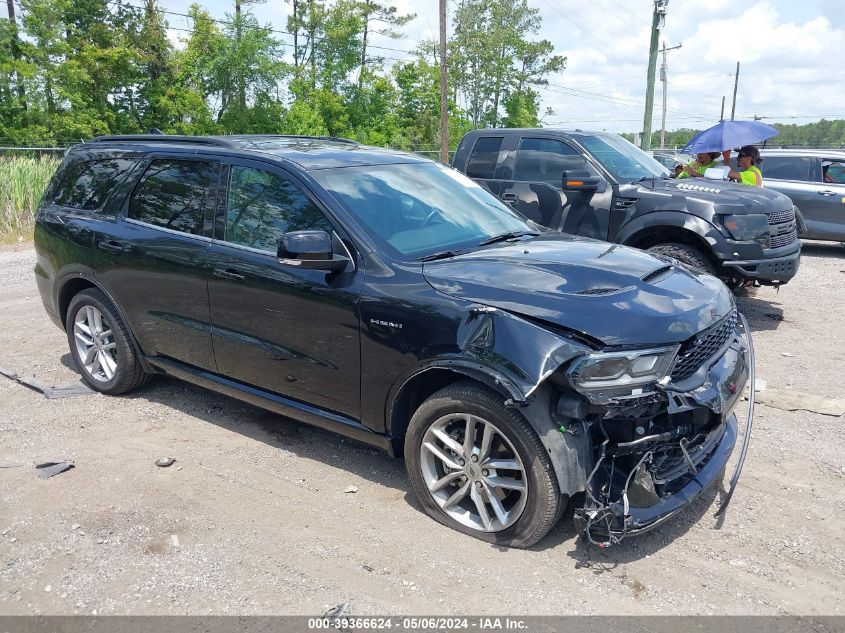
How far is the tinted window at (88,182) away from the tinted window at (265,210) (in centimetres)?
130

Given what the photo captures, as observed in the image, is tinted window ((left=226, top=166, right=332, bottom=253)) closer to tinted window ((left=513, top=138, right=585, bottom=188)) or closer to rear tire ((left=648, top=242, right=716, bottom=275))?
rear tire ((left=648, top=242, right=716, bottom=275))

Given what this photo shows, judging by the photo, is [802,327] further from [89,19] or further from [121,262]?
[89,19]

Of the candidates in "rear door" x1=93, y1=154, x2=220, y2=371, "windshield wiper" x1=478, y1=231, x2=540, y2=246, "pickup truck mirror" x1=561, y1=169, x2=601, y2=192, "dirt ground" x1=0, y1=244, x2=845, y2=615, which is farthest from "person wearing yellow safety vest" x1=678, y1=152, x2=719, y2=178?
"rear door" x1=93, y1=154, x2=220, y2=371

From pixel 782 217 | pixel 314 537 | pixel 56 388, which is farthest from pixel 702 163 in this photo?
pixel 56 388

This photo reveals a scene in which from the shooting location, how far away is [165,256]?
461cm

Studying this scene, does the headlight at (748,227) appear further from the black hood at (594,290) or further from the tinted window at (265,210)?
the tinted window at (265,210)

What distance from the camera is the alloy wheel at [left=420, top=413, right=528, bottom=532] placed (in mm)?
3285

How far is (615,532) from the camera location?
3.04 m

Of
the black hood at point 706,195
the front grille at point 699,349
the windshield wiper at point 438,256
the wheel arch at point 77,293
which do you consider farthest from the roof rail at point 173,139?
the black hood at point 706,195

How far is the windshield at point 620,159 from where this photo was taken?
25.2ft

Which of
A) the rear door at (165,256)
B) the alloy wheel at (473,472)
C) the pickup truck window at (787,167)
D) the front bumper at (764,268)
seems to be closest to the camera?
the alloy wheel at (473,472)

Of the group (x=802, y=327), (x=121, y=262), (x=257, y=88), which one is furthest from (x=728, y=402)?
(x=257, y=88)

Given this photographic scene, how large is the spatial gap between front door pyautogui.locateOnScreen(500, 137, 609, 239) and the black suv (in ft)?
9.94

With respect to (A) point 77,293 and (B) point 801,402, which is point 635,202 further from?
(A) point 77,293
